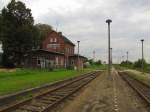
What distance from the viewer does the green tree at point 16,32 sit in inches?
2645

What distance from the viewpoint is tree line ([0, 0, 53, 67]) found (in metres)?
67.2

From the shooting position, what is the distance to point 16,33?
2650 inches

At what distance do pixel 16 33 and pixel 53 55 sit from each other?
369 inches

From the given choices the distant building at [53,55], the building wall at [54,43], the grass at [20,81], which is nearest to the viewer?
the grass at [20,81]

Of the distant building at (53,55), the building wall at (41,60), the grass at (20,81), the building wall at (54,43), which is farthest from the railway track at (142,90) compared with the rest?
the building wall at (54,43)

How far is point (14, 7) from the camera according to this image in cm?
7012

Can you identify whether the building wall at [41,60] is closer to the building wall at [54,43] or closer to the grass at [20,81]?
the building wall at [54,43]

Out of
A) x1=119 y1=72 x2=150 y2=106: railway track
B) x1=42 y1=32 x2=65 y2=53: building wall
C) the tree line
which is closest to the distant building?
x1=42 y1=32 x2=65 y2=53: building wall

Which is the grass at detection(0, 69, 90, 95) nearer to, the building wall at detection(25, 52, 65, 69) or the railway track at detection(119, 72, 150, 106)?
the railway track at detection(119, 72, 150, 106)

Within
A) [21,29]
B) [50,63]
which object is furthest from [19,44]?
[50,63]

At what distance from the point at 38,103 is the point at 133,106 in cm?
426

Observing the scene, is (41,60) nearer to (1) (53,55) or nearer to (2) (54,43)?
(1) (53,55)

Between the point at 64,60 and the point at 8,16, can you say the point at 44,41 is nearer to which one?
the point at 64,60

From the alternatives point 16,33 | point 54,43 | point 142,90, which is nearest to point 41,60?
point 16,33
